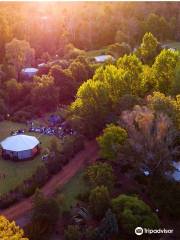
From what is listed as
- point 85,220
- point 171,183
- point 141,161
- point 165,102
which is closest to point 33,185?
point 85,220

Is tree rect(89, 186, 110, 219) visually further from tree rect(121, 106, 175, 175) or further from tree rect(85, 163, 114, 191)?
tree rect(121, 106, 175, 175)

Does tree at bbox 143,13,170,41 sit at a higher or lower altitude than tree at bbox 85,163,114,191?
higher

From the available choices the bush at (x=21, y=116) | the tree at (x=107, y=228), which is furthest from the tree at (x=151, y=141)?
the bush at (x=21, y=116)

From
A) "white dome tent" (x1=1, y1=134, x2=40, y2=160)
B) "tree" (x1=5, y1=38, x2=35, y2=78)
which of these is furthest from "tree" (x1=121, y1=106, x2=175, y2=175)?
"tree" (x1=5, y1=38, x2=35, y2=78)

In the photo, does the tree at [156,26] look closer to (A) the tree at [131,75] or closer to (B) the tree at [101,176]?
(A) the tree at [131,75]

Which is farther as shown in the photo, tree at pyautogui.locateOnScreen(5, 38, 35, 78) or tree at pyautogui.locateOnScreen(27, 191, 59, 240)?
tree at pyautogui.locateOnScreen(5, 38, 35, 78)
